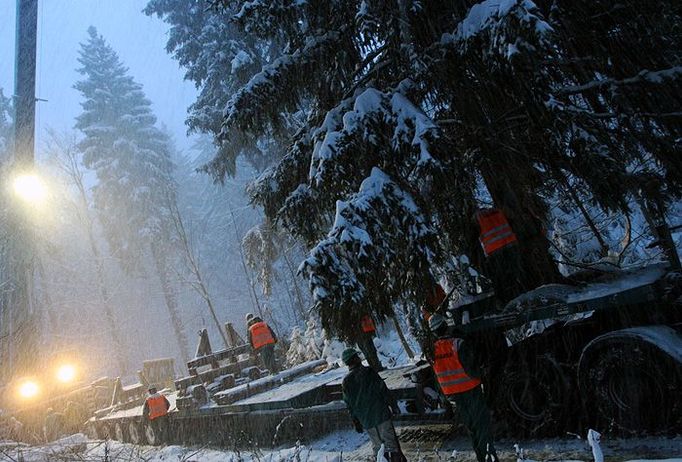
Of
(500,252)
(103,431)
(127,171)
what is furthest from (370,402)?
(127,171)

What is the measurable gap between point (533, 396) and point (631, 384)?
1.30m

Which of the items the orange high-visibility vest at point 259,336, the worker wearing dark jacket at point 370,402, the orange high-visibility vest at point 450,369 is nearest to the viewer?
the orange high-visibility vest at point 450,369

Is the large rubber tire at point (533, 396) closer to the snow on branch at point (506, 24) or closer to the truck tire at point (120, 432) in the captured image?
the snow on branch at point (506, 24)

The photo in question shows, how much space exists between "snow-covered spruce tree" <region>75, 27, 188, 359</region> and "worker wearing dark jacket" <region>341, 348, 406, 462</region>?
27149 mm

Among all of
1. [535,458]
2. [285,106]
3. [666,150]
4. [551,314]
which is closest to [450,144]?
[551,314]

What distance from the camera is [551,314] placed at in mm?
5660

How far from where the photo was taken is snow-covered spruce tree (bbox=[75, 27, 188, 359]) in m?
32.1

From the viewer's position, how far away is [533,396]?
630 cm

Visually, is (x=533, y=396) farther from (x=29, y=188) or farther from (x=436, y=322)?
(x=29, y=188)

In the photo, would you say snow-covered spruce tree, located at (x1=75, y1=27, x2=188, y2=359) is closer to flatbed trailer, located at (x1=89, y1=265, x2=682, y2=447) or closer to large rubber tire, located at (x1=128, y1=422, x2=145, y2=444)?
large rubber tire, located at (x1=128, y1=422, x2=145, y2=444)

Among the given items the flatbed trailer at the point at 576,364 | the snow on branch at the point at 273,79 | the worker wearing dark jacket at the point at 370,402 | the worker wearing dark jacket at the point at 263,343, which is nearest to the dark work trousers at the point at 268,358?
the worker wearing dark jacket at the point at 263,343

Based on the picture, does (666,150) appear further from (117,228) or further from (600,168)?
(117,228)

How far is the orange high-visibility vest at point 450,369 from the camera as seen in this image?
5.70 metres

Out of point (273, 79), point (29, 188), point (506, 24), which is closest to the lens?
point (506, 24)
